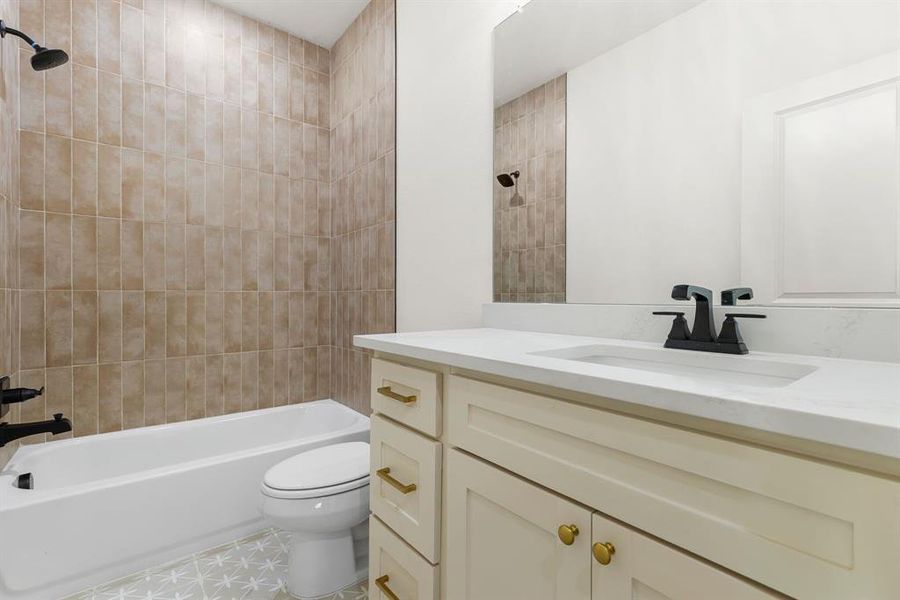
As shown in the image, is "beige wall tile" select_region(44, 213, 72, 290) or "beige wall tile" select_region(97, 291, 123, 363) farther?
"beige wall tile" select_region(97, 291, 123, 363)

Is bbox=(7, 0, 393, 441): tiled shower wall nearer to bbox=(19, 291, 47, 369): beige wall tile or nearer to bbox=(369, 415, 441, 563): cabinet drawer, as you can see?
bbox=(19, 291, 47, 369): beige wall tile

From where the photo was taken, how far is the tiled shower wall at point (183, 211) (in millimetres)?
1925

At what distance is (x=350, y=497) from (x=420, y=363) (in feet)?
2.47

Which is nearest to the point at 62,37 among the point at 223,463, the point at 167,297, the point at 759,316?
the point at 167,297

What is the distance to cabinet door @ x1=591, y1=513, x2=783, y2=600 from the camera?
50 centimetres

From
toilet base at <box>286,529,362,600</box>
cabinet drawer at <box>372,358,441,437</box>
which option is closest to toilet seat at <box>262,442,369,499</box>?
toilet base at <box>286,529,362,600</box>

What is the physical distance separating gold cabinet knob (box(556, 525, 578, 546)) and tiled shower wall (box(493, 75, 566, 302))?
2.59 ft

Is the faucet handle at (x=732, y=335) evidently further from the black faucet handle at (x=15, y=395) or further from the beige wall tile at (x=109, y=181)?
the beige wall tile at (x=109, y=181)

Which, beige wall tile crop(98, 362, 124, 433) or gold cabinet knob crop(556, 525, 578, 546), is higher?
gold cabinet knob crop(556, 525, 578, 546)

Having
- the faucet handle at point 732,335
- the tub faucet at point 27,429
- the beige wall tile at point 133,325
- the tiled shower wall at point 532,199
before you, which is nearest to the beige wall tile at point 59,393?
the beige wall tile at point 133,325

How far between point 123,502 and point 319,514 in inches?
30.6

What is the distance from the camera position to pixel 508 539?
0.77 meters

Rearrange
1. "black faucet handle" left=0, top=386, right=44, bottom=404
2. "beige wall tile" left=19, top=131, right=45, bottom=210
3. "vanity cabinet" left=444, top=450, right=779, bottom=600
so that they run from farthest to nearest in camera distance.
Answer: "beige wall tile" left=19, top=131, right=45, bottom=210 → "black faucet handle" left=0, top=386, right=44, bottom=404 → "vanity cabinet" left=444, top=450, right=779, bottom=600

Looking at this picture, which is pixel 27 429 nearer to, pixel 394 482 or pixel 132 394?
pixel 132 394
